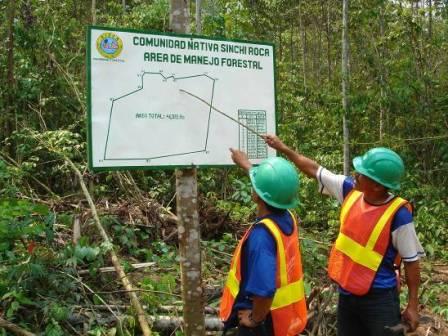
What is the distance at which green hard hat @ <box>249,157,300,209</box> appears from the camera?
8.41ft

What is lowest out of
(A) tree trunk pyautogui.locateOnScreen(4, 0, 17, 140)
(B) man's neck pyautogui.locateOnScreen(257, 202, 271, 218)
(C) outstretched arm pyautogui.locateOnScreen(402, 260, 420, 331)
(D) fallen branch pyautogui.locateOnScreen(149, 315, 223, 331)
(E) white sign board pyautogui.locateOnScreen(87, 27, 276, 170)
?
(D) fallen branch pyautogui.locateOnScreen(149, 315, 223, 331)

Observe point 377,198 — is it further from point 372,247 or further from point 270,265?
point 270,265

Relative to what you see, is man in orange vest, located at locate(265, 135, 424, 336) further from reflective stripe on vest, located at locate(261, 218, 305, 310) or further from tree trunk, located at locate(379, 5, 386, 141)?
tree trunk, located at locate(379, 5, 386, 141)

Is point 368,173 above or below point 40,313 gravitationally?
above

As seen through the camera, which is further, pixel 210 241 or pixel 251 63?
pixel 210 241

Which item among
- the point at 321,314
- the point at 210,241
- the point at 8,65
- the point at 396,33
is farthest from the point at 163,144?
the point at 396,33

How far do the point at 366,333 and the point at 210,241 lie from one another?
2.85 meters

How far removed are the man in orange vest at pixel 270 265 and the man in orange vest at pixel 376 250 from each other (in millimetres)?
533

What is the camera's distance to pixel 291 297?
260 centimetres

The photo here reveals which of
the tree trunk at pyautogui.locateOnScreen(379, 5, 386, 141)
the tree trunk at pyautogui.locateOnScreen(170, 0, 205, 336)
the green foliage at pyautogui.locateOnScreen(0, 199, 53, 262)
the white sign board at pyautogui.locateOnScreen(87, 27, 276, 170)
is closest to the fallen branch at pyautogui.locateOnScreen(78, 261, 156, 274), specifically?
the green foliage at pyautogui.locateOnScreen(0, 199, 53, 262)

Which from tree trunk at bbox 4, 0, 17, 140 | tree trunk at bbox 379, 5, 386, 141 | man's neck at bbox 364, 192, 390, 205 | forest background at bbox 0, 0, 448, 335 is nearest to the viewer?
man's neck at bbox 364, 192, 390, 205

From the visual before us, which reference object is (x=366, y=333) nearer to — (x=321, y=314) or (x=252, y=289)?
(x=321, y=314)

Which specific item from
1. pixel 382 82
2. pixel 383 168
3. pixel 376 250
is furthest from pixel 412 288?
pixel 382 82

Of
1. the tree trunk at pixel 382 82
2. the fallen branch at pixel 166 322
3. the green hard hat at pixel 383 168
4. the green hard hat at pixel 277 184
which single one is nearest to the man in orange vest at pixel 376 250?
the green hard hat at pixel 383 168
